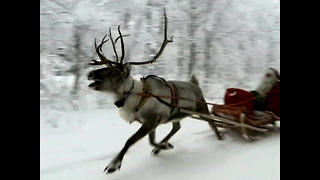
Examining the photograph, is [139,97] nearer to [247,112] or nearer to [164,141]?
[164,141]

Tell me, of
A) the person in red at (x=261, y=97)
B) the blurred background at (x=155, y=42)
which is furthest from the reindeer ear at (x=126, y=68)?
the person in red at (x=261, y=97)

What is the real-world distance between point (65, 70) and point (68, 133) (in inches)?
13.4

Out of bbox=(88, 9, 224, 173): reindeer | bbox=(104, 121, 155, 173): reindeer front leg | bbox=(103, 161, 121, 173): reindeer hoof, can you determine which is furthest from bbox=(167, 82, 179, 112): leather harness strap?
bbox=(103, 161, 121, 173): reindeer hoof

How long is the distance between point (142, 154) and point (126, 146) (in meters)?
0.13

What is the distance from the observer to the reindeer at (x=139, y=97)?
83 centimetres

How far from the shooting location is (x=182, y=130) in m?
1.14

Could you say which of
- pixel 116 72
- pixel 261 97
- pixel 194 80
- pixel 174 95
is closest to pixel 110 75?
pixel 116 72

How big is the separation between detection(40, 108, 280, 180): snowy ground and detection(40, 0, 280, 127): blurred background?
66mm

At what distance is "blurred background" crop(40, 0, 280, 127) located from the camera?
1126 millimetres

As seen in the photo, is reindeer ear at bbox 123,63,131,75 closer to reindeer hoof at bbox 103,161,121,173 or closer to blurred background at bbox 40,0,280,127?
blurred background at bbox 40,0,280,127

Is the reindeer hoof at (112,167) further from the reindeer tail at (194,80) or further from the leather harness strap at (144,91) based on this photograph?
the reindeer tail at (194,80)

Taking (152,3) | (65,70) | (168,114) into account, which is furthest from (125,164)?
(152,3)

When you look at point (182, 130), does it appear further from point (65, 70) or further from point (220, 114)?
point (65, 70)
